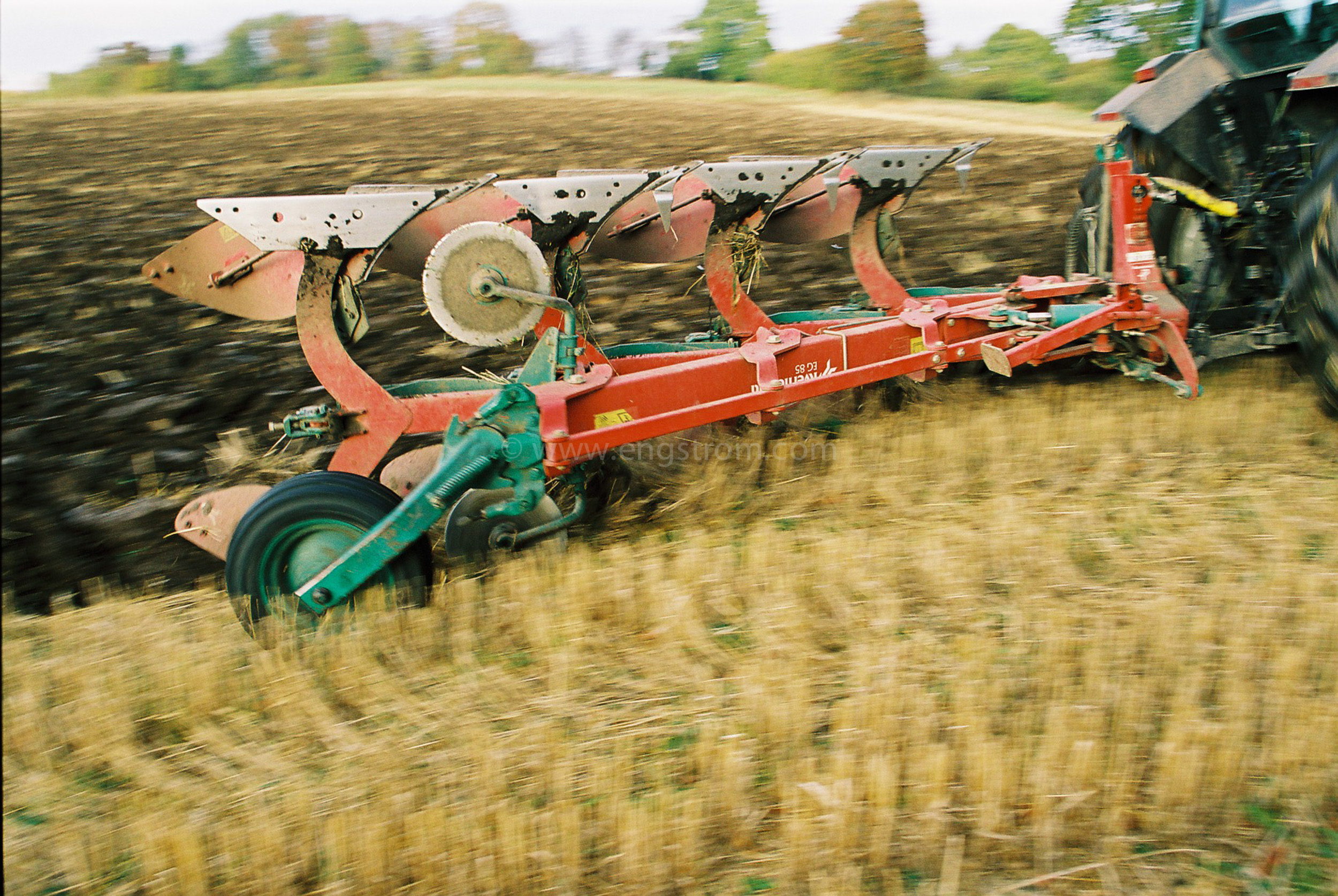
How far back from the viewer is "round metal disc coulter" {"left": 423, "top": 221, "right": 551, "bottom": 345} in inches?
117

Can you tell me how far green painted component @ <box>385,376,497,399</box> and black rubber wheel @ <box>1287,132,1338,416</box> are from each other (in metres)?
3.13

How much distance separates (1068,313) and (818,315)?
1.13m

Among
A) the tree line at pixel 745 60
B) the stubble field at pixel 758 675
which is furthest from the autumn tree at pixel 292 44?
the stubble field at pixel 758 675

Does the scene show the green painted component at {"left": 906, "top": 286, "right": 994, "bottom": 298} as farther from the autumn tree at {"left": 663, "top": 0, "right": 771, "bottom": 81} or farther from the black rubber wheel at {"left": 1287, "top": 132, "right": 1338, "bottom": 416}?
the autumn tree at {"left": 663, "top": 0, "right": 771, "bottom": 81}

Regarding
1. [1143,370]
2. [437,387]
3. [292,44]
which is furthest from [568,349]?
[292,44]

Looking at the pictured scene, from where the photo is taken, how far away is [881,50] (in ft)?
59.1

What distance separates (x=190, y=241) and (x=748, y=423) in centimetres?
240

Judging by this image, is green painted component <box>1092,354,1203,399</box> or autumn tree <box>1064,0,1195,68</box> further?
autumn tree <box>1064,0,1195,68</box>

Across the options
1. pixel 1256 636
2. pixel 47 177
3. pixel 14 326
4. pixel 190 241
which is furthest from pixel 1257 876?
pixel 47 177

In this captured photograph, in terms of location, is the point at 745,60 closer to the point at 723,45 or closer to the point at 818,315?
the point at 723,45

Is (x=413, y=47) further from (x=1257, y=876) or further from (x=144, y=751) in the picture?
(x=1257, y=876)

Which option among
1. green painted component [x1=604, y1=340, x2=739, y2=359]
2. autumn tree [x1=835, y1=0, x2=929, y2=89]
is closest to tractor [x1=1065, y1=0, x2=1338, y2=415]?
green painted component [x1=604, y1=340, x2=739, y2=359]

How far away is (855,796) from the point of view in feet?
7.06

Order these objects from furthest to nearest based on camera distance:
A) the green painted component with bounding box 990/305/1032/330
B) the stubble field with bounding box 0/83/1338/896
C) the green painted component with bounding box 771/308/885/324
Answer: the green painted component with bounding box 771/308/885/324 < the green painted component with bounding box 990/305/1032/330 < the stubble field with bounding box 0/83/1338/896
